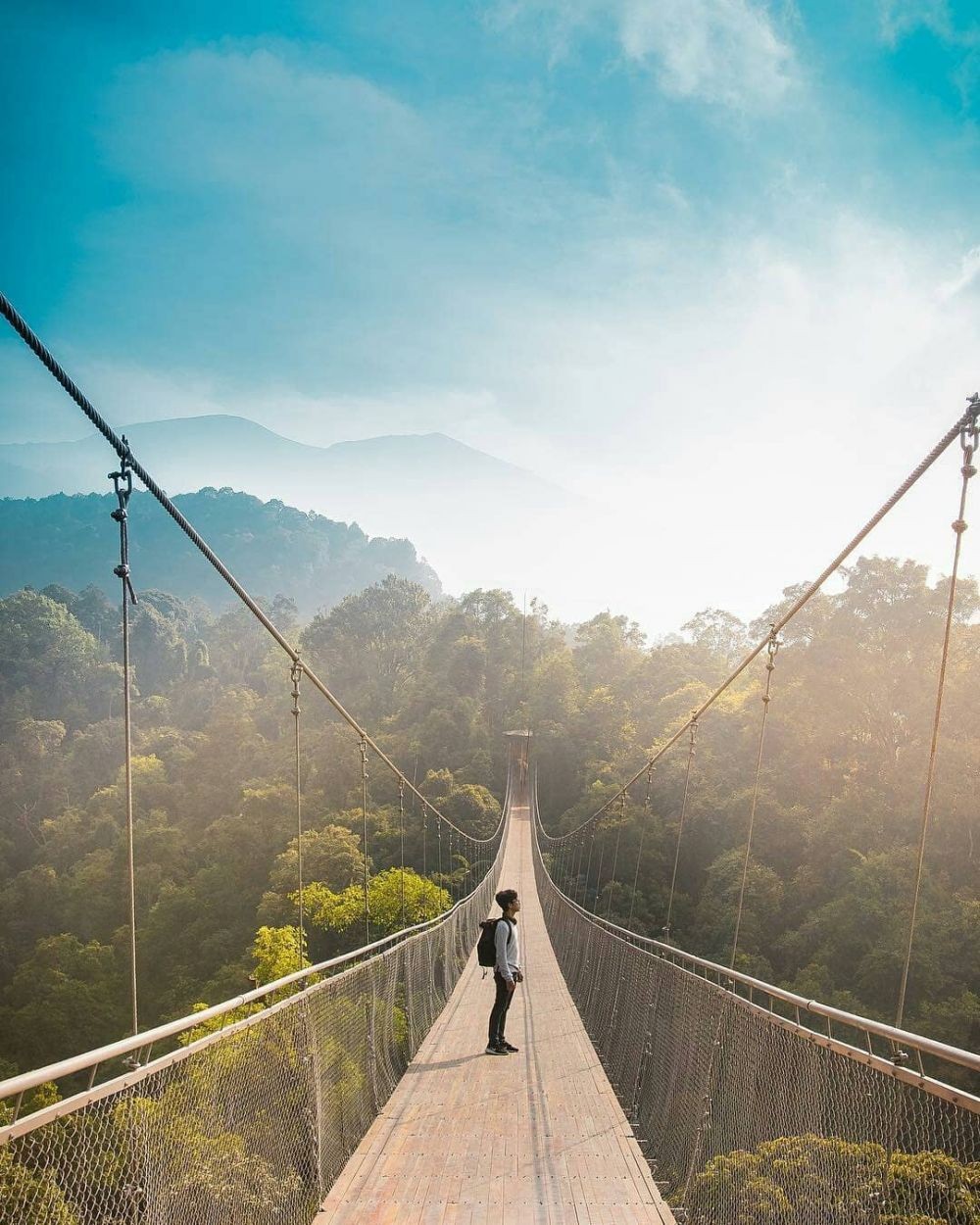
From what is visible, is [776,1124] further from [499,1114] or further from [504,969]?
[504,969]

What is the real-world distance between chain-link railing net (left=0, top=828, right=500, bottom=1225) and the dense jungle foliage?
11.2m

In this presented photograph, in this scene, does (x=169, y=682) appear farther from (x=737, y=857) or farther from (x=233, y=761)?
(x=737, y=857)

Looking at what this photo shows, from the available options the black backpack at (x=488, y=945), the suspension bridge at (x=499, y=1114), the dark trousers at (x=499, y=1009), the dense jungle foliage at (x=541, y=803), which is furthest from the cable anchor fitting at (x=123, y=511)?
the dense jungle foliage at (x=541, y=803)

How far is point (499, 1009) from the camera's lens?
5016 mm

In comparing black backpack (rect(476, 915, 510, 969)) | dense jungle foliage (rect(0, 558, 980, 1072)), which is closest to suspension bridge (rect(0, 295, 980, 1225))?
black backpack (rect(476, 915, 510, 969))

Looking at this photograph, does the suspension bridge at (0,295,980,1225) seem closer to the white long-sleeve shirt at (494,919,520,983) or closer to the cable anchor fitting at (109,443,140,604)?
the cable anchor fitting at (109,443,140,604)

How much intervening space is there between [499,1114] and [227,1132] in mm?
2162

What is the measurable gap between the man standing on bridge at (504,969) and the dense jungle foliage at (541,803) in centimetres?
932

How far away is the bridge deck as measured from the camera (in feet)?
9.55

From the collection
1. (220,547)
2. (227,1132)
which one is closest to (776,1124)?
(227,1132)

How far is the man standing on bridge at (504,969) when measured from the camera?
4898 mm

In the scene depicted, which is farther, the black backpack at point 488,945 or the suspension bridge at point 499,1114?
the black backpack at point 488,945

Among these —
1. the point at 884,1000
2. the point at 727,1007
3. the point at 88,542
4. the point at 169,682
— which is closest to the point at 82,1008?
the point at 884,1000

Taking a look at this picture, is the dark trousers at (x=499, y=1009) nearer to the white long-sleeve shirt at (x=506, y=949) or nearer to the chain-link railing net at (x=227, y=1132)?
the white long-sleeve shirt at (x=506, y=949)
